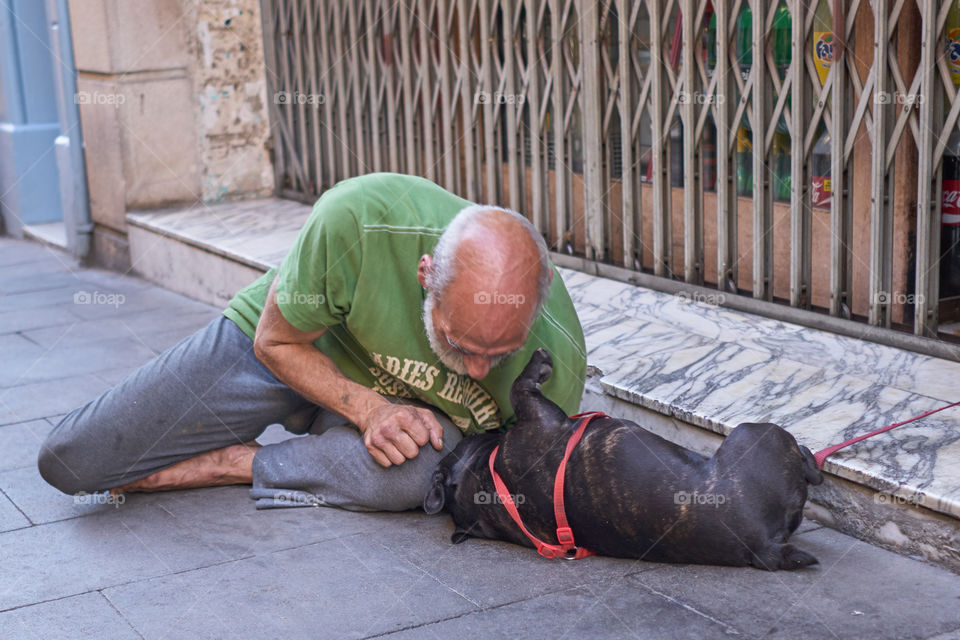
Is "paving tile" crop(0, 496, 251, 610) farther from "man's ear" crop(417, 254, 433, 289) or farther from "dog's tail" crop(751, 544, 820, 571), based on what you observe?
"dog's tail" crop(751, 544, 820, 571)

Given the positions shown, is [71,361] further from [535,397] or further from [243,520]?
[535,397]

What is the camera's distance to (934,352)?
4027mm

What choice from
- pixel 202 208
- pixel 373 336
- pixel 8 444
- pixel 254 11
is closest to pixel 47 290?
pixel 202 208

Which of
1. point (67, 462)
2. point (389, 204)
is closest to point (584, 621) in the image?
point (389, 204)

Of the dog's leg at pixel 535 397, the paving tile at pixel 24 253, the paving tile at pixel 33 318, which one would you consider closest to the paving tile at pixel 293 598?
the dog's leg at pixel 535 397

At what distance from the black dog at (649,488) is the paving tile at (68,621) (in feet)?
3.47

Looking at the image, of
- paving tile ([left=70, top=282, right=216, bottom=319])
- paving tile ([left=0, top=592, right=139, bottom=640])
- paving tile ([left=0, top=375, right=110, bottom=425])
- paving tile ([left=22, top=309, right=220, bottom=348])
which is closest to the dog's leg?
paving tile ([left=0, top=592, right=139, bottom=640])

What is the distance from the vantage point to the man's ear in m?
3.36

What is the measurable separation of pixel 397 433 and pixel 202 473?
837 mm

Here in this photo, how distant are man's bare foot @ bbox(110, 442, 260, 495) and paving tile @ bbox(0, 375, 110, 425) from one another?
1.17 metres

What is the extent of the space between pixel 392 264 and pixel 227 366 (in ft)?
2.49

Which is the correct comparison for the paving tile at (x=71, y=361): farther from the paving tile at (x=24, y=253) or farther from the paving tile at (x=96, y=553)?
the paving tile at (x=24, y=253)

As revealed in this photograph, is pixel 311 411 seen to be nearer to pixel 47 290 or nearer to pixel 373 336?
pixel 373 336

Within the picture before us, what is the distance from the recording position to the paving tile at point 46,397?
4969 millimetres
